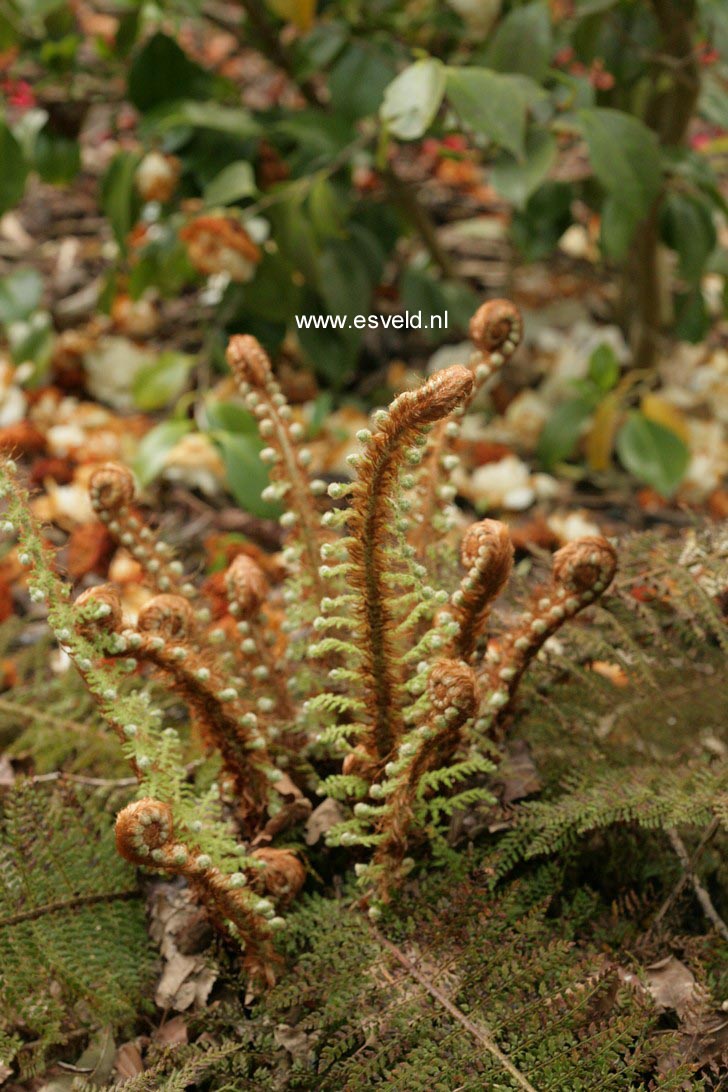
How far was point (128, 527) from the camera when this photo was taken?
1.04 meters

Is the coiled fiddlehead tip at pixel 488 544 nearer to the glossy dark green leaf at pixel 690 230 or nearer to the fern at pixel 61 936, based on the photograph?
the fern at pixel 61 936

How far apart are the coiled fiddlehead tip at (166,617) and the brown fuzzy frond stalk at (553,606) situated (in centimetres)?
27

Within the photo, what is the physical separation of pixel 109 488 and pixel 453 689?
0.40m

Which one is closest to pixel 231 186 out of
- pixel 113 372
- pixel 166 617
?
pixel 113 372

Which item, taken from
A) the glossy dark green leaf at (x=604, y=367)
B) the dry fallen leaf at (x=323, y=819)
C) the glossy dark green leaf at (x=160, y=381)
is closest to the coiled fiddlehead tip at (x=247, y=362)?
the dry fallen leaf at (x=323, y=819)

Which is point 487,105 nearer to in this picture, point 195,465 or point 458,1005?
point 195,465

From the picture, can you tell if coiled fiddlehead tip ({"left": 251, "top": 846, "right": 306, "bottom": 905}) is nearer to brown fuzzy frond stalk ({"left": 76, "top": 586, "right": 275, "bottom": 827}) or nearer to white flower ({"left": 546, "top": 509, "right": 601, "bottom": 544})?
brown fuzzy frond stalk ({"left": 76, "top": 586, "right": 275, "bottom": 827})

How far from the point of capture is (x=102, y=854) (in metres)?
1.00

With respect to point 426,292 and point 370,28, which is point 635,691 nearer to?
point 426,292

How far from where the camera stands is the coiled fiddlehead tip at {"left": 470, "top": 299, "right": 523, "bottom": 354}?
39.9 inches

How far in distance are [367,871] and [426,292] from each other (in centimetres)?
132

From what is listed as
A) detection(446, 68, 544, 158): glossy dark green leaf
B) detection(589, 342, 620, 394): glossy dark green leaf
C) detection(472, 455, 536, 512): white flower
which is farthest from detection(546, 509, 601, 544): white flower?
detection(446, 68, 544, 158): glossy dark green leaf

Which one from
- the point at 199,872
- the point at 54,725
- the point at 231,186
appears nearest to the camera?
the point at 199,872

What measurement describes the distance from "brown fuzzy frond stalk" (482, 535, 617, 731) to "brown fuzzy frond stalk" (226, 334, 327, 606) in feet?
0.60
